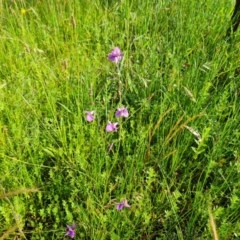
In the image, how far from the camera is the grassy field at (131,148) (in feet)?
4.48

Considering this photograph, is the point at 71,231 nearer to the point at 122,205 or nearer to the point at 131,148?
the point at 122,205

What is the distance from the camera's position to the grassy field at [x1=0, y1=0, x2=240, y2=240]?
1364mm

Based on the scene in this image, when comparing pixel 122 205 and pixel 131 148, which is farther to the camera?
pixel 131 148

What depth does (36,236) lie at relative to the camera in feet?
4.68

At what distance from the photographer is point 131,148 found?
1659 mm

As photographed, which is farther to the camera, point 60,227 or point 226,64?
point 226,64

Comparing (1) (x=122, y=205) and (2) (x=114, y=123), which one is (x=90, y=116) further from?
(1) (x=122, y=205)

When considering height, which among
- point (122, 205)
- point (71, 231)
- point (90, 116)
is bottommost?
point (71, 231)

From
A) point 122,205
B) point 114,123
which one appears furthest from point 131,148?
point 122,205

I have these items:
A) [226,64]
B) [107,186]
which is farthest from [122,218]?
[226,64]

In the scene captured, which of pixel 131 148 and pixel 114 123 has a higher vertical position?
pixel 114 123

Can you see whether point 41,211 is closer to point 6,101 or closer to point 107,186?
point 107,186

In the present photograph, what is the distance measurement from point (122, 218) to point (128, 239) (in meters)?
0.08

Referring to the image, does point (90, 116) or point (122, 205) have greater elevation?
point (90, 116)
